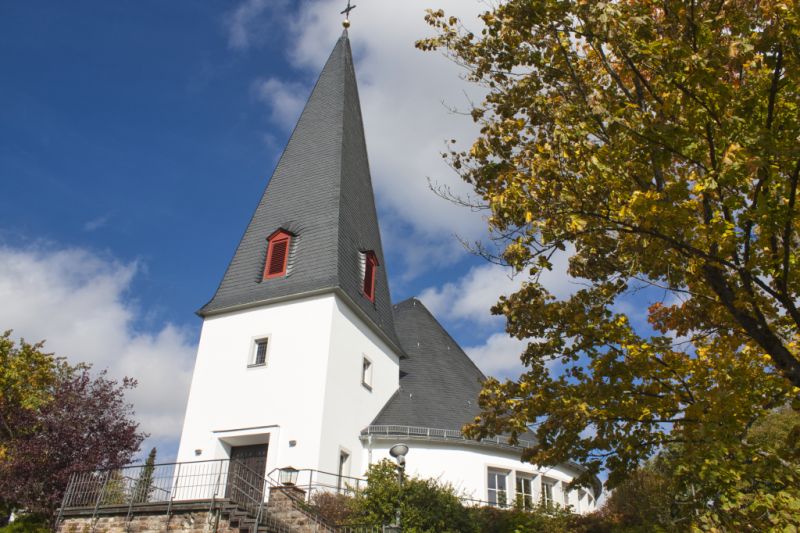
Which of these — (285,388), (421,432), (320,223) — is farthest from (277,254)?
(421,432)

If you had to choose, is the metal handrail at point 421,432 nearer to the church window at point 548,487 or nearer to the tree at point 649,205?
the church window at point 548,487

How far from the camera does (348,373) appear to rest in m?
19.6

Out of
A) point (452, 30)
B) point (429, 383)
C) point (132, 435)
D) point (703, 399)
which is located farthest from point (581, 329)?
point (132, 435)

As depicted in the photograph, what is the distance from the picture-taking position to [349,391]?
19391 mm

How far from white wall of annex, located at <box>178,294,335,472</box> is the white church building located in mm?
36

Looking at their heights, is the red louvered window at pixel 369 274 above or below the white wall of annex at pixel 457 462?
above

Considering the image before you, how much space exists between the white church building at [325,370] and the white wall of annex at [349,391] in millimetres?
59

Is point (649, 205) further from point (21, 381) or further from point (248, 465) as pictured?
point (21, 381)

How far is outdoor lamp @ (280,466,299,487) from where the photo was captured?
1570cm

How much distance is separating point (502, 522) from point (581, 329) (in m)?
8.18

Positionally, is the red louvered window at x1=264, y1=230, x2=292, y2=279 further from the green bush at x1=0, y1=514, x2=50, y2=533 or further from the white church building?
the green bush at x1=0, y1=514, x2=50, y2=533

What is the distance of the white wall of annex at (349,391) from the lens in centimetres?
1791

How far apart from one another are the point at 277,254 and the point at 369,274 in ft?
10.9

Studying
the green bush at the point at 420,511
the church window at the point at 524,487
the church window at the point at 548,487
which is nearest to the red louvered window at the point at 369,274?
the church window at the point at 524,487
